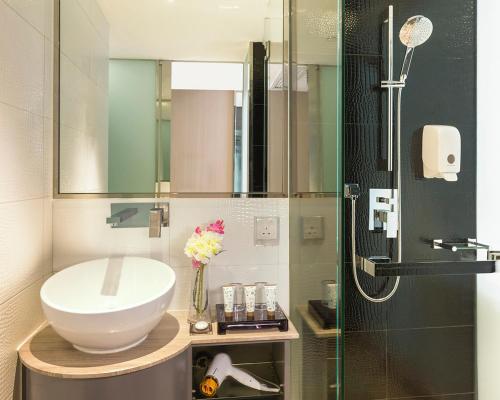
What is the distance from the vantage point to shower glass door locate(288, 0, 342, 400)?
105 centimetres

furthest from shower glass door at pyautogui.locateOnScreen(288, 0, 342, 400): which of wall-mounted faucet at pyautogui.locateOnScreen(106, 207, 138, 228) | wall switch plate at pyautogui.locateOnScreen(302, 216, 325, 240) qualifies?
wall-mounted faucet at pyautogui.locateOnScreen(106, 207, 138, 228)

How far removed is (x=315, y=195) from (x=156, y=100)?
0.85 metres

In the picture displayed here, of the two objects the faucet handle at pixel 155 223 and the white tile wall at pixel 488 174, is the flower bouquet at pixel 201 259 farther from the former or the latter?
the white tile wall at pixel 488 174

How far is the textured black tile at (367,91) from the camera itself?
137cm

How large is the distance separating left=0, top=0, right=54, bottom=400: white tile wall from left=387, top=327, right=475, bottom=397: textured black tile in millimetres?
1457

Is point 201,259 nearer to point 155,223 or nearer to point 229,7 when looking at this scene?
point 155,223

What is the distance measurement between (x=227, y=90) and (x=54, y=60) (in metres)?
0.75

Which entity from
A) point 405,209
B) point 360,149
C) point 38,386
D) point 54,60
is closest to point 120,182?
point 54,60

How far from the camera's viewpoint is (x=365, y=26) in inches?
57.8

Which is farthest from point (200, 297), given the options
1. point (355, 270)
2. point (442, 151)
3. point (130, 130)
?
point (442, 151)

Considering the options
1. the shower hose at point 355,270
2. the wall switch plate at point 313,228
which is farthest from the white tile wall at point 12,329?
the shower hose at point 355,270

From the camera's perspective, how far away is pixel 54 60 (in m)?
1.55

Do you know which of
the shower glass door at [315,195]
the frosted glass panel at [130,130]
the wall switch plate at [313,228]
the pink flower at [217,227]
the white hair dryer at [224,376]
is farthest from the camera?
the frosted glass panel at [130,130]

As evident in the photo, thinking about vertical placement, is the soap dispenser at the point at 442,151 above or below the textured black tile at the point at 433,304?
above
